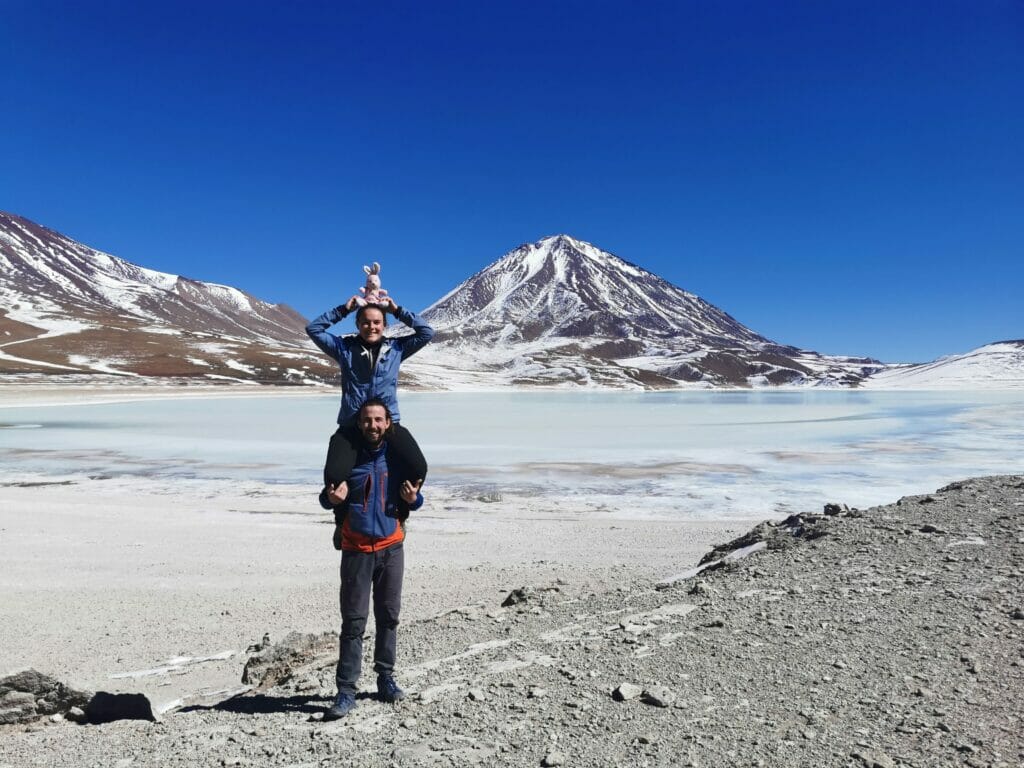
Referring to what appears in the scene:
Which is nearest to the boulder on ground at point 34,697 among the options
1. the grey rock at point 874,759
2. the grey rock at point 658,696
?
the grey rock at point 658,696

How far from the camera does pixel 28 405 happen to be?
6300 cm

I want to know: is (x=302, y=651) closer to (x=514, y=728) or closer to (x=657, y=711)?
(x=514, y=728)

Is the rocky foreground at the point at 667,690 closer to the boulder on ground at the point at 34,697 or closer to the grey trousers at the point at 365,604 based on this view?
the boulder on ground at the point at 34,697

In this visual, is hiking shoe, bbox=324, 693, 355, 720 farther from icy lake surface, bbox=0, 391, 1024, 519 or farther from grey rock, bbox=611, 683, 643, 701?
icy lake surface, bbox=0, 391, 1024, 519

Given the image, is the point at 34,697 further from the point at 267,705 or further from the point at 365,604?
the point at 365,604

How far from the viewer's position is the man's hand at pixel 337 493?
16.2 ft

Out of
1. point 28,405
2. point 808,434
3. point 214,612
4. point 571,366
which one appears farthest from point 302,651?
point 571,366

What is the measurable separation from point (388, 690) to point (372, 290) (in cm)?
308

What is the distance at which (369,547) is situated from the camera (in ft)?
17.0

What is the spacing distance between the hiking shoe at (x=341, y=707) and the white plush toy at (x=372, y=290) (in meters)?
2.94

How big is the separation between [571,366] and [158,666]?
18967cm

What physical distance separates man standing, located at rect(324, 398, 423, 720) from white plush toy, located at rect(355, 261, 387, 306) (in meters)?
0.84

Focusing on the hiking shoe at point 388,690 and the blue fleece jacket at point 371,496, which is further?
the hiking shoe at point 388,690

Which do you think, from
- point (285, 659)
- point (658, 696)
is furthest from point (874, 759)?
point (285, 659)
